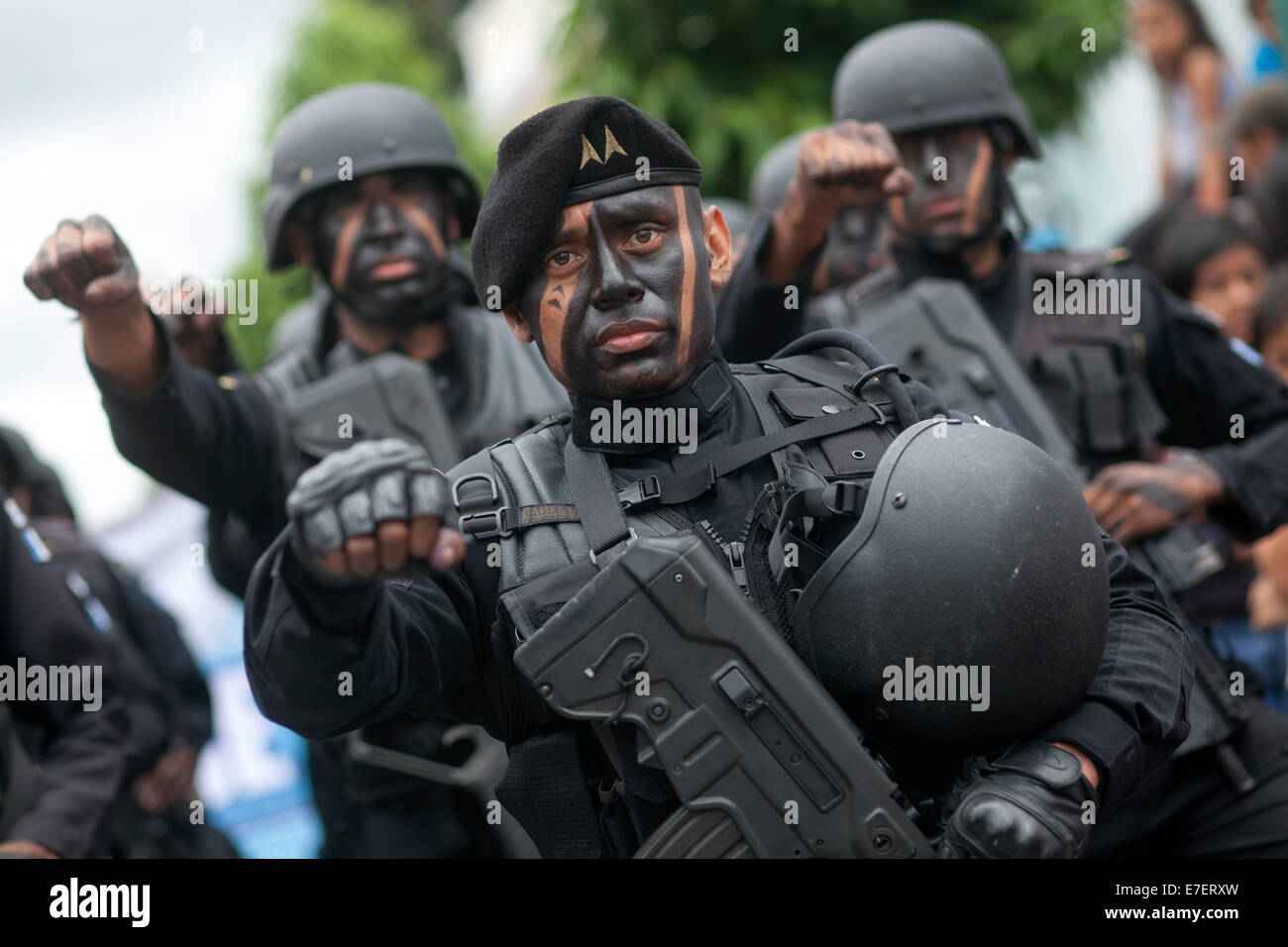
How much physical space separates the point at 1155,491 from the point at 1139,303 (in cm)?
64

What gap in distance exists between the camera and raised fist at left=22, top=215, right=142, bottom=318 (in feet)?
9.94

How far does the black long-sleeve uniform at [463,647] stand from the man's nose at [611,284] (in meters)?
0.19

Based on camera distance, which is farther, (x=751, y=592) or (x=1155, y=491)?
(x=1155, y=491)

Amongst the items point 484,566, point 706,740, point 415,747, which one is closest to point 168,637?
point 415,747

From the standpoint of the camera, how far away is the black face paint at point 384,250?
162 inches

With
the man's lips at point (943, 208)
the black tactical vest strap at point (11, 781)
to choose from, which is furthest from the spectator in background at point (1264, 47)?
the black tactical vest strap at point (11, 781)

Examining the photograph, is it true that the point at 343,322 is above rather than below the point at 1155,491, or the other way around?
above

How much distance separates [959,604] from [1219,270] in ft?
11.6

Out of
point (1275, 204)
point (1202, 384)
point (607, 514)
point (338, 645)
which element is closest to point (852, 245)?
point (1202, 384)

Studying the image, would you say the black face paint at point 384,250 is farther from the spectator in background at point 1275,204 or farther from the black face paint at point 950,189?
the spectator in background at point 1275,204

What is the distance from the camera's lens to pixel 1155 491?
3.61 m

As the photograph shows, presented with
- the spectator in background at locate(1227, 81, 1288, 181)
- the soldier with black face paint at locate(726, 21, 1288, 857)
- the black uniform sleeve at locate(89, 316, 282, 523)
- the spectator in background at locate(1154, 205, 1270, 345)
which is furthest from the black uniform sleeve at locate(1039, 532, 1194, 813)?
the spectator in background at locate(1227, 81, 1288, 181)
